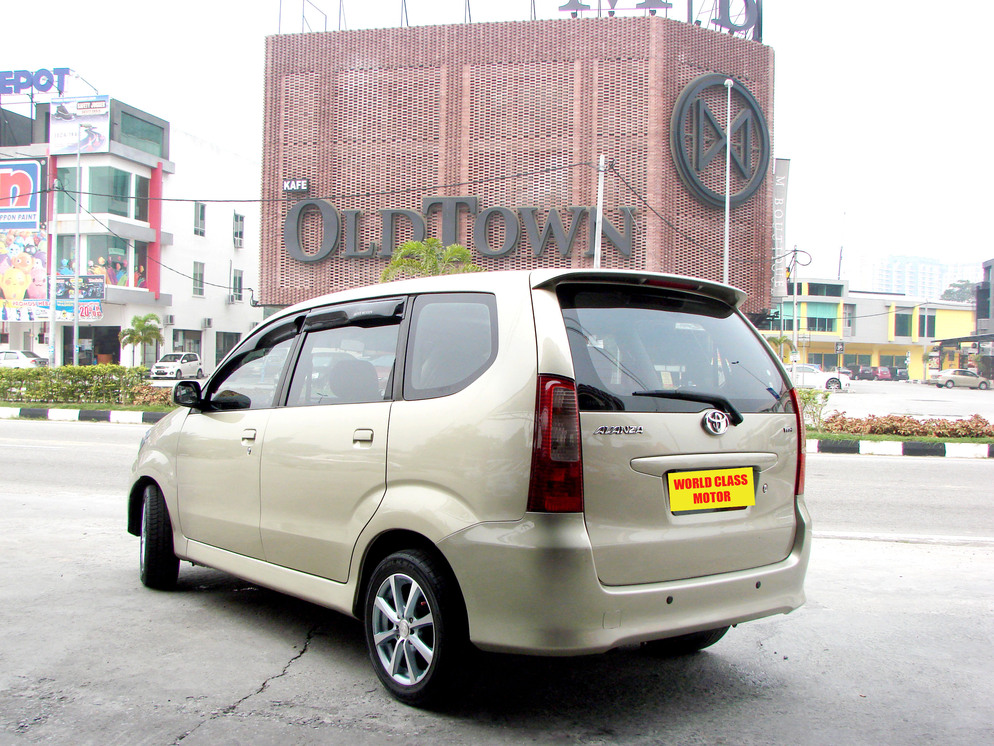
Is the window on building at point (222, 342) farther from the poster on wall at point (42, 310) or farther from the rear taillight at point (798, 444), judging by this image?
the rear taillight at point (798, 444)

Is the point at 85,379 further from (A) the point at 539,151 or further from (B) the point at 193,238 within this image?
(B) the point at 193,238

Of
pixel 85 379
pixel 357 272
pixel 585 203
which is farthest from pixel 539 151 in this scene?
pixel 85 379

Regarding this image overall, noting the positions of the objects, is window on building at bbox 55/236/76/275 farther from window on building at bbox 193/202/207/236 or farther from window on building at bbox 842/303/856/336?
window on building at bbox 842/303/856/336

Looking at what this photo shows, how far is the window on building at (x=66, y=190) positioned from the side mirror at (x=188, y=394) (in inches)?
1738

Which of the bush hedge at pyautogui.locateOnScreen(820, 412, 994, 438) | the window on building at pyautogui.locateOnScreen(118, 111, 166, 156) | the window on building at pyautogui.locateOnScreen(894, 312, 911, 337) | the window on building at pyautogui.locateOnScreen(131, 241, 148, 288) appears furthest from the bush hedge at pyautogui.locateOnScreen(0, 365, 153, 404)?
the window on building at pyautogui.locateOnScreen(894, 312, 911, 337)

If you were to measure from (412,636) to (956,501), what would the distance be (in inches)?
305

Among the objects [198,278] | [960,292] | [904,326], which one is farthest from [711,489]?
[960,292]

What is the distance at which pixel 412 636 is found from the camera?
3281 mm

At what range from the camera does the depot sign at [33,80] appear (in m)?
46.8

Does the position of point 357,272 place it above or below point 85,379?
above

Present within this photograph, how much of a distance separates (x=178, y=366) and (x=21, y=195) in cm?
1204

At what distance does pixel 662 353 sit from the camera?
3330mm

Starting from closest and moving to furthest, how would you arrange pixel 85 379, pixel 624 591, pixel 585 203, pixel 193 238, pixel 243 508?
pixel 624 591 < pixel 243 508 < pixel 85 379 < pixel 585 203 < pixel 193 238

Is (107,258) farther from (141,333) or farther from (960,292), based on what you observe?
(960,292)
